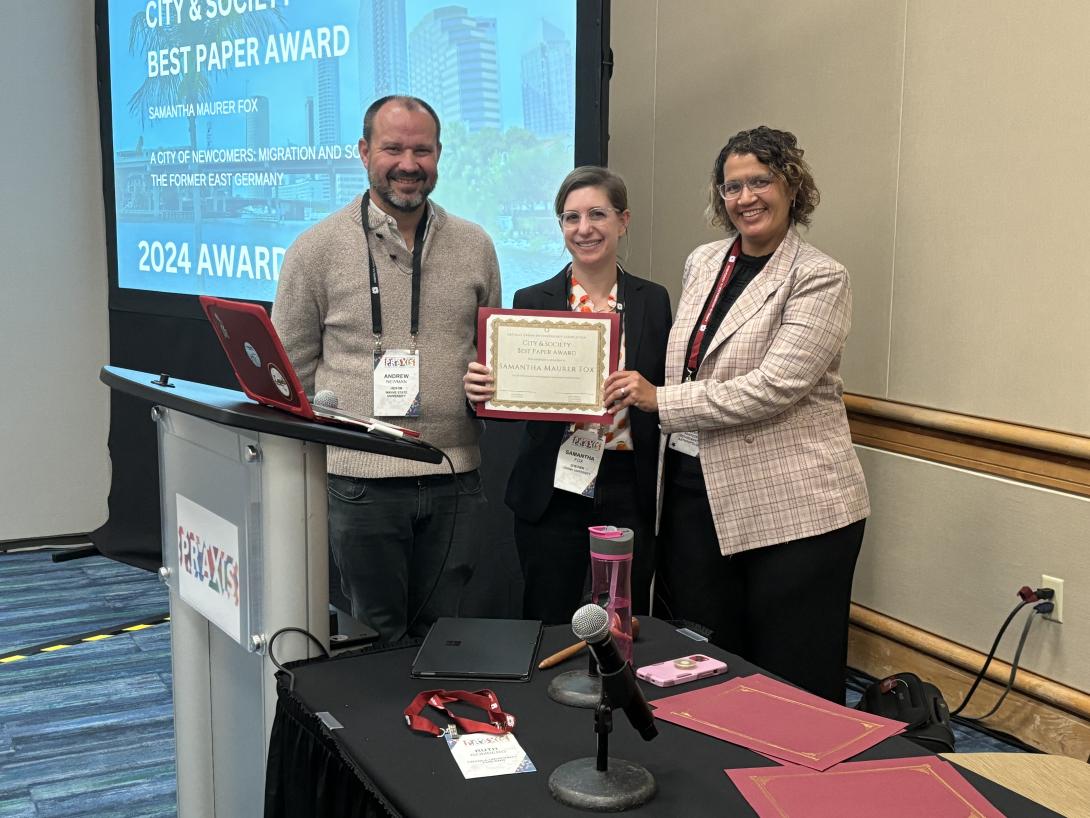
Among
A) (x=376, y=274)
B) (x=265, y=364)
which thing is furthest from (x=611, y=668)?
(x=376, y=274)

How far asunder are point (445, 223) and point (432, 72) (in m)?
1.38

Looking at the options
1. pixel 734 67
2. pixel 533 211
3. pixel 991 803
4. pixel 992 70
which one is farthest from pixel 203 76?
pixel 991 803

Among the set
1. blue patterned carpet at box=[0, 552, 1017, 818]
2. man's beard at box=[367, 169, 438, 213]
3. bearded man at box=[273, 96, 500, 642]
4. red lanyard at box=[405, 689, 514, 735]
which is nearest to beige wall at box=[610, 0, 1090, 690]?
blue patterned carpet at box=[0, 552, 1017, 818]

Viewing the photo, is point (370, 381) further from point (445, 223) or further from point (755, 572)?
point (755, 572)

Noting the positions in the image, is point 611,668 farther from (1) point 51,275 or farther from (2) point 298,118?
(1) point 51,275

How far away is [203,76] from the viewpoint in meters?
4.71

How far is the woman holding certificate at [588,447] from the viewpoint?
266 centimetres

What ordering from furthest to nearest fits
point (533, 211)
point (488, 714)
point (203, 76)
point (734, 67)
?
point (203, 76), point (734, 67), point (533, 211), point (488, 714)

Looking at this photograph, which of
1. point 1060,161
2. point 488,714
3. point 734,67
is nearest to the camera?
point 488,714

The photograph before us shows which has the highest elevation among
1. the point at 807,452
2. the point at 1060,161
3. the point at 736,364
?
the point at 1060,161

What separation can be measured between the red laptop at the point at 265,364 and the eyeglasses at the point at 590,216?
3.72ft

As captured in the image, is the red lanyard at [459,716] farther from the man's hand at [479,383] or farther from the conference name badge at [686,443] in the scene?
the conference name badge at [686,443]

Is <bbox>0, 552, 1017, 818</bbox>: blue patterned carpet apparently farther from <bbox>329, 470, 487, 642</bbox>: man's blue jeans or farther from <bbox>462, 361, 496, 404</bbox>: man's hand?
<bbox>462, 361, 496, 404</bbox>: man's hand

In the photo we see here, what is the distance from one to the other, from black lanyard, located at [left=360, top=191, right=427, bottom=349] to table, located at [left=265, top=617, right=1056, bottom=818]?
0.97 m
